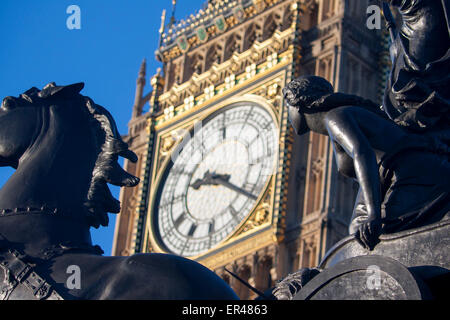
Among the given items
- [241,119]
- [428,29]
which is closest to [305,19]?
[241,119]

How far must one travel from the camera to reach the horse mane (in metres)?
6.77

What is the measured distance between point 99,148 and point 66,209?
0.43 metres

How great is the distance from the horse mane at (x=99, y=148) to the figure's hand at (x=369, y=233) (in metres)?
1.23

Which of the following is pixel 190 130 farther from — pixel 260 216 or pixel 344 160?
pixel 344 160

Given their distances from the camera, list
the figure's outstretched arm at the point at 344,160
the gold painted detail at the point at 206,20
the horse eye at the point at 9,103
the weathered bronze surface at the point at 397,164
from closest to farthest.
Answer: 1. the weathered bronze surface at the point at 397,164
2. the figure's outstretched arm at the point at 344,160
3. the horse eye at the point at 9,103
4. the gold painted detail at the point at 206,20

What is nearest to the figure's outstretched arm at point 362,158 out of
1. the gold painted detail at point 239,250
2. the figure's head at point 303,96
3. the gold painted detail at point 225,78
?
the figure's head at point 303,96

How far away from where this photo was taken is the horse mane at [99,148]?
677 cm

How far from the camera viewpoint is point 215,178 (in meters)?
28.0

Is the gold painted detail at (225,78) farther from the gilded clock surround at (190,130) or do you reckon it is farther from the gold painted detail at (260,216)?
the gold painted detail at (260,216)

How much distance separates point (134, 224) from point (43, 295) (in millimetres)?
23722

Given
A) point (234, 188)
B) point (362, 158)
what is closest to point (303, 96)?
point (362, 158)

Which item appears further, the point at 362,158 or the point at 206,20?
the point at 206,20

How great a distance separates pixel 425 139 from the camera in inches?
254
